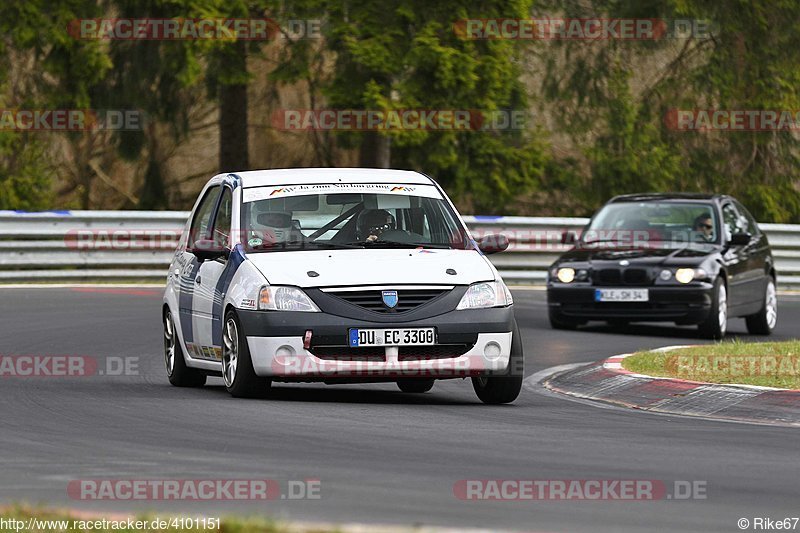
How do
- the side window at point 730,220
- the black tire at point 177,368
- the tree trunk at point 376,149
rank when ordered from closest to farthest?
the black tire at point 177,368
the side window at point 730,220
the tree trunk at point 376,149

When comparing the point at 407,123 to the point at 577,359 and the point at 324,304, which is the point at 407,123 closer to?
the point at 577,359

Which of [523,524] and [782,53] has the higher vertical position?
[782,53]

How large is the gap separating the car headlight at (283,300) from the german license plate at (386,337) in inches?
12.5

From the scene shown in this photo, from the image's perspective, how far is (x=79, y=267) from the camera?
25.9m

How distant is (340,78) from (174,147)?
525cm

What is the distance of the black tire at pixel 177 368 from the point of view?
13.2 meters

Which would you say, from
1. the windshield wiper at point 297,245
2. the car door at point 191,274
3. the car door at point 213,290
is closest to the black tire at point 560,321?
the car door at point 191,274

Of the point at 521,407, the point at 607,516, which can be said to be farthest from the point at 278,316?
the point at 607,516

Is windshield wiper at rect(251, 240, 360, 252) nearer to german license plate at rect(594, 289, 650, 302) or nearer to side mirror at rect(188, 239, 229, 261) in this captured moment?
side mirror at rect(188, 239, 229, 261)

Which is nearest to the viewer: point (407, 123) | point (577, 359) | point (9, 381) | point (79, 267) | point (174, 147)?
point (9, 381)

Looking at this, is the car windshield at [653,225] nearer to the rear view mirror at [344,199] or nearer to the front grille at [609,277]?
the front grille at [609,277]

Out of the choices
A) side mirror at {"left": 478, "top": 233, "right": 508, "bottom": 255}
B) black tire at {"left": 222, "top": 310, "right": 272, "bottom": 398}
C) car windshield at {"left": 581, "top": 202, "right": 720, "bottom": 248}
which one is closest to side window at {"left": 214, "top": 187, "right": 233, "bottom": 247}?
black tire at {"left": 222, "top": 310, "right": 272, "bottom": 398}

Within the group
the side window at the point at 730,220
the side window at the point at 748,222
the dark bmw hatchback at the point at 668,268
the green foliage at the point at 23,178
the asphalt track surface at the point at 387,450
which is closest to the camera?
the asphalt track surface at the point at 387,450

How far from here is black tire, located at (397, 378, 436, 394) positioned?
12.9 m
